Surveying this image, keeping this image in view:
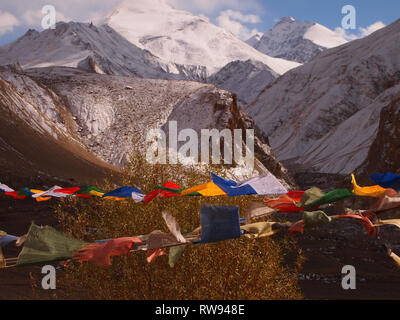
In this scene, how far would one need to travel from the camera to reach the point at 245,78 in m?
163

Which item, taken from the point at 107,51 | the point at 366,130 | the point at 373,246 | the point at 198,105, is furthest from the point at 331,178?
the point at 107,51

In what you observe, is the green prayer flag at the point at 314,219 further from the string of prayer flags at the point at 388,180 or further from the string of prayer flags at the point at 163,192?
the string of prayer flags at the point at 163,192

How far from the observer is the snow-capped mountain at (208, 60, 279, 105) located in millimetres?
155000

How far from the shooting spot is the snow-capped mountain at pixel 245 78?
509ft

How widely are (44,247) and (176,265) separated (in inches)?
90.0

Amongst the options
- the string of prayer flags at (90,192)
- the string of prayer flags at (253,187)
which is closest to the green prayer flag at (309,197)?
the string of prayer flags at (253,187)

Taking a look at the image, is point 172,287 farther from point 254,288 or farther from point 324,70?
point 324,70

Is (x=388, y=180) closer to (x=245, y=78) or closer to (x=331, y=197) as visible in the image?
(x=331, y=197)

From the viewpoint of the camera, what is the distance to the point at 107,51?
110m

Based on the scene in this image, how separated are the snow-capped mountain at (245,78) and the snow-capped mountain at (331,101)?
153 ft

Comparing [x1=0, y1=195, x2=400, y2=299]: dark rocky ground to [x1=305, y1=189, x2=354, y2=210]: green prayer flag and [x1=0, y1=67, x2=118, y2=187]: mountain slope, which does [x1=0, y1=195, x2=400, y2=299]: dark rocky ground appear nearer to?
[x1=0, y1=67, x2=118, y2=187]: mountain slope

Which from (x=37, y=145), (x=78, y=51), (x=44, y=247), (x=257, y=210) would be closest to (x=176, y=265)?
(x=257, y=210)
